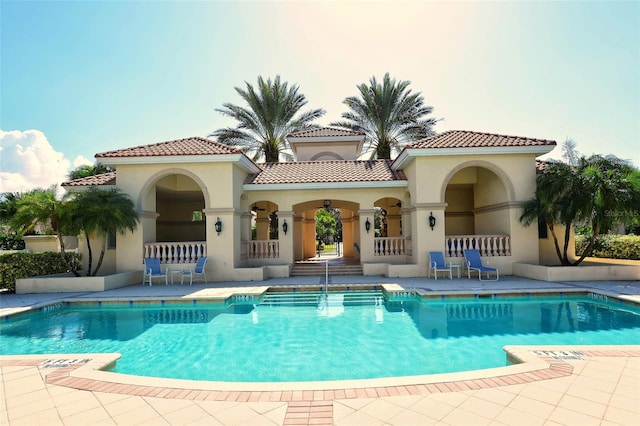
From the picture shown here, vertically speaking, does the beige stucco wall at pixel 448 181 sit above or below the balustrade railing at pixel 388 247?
above

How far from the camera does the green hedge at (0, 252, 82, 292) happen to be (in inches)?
546

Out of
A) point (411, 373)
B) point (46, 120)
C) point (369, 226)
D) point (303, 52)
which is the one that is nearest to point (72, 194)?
point (46, 120)

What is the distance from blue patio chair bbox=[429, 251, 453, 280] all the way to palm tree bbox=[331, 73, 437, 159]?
12.7 metres

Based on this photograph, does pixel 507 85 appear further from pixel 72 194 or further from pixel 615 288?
pixel 72 194

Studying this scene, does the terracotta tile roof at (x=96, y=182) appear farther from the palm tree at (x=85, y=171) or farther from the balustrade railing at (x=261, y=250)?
the palm tree at (x=85, y=171)

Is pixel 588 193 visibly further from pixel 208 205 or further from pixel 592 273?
pixel 208 205

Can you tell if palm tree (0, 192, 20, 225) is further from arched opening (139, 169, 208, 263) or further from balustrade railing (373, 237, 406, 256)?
balustrade railing (373, 237, 406, 256)

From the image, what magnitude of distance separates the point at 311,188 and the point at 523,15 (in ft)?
35.8

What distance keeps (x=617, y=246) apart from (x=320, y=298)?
63.7ft

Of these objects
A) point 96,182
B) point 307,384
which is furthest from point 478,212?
point 96,182

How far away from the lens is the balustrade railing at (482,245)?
15.7 m

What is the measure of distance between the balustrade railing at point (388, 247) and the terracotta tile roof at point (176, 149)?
8042 mm

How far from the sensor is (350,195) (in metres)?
17.5

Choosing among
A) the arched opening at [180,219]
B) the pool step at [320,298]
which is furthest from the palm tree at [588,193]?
the arched opening at [180,219]
